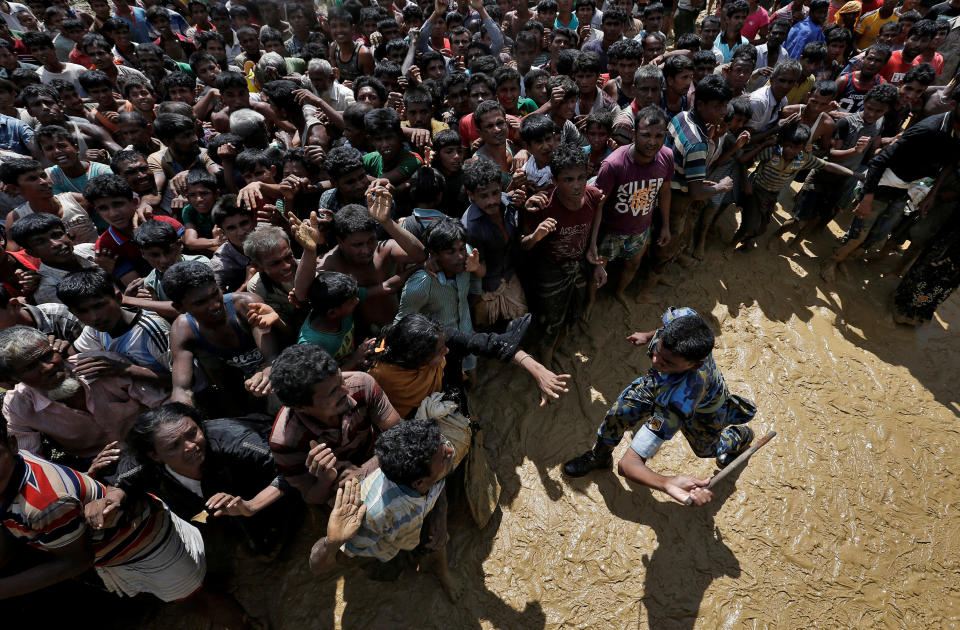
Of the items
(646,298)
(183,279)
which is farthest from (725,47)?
(183,279)

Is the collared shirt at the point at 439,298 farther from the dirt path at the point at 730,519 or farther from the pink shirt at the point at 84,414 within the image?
the pink shirt at the point at 84,414

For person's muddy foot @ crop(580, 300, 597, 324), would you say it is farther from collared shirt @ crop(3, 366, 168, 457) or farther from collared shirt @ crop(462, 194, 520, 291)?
collared shirt @ crop(3, 366, 168, 457)

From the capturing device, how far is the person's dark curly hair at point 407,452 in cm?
209

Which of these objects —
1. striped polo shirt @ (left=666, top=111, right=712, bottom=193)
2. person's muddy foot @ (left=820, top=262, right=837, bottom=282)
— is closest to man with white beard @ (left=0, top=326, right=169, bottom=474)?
striped polo shirt @ (left=666, top=111, right=712, bottom=193)

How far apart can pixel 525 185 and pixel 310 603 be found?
3503mm

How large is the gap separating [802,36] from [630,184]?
17.7 ft

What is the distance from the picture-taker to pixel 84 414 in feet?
8.69

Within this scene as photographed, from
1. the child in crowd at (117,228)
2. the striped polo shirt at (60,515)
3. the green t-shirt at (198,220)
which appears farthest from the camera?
the green t-shirt at (198,220)

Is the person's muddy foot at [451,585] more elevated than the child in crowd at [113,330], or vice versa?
the child in crowd at [113,330]

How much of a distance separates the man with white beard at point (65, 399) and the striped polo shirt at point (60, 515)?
0.31 metres

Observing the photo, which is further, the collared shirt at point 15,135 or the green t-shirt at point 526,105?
the green t-shirt at point 526,105

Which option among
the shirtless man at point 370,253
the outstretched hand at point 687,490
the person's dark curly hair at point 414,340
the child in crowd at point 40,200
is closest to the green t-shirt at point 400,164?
the shirtless man at point 370,253

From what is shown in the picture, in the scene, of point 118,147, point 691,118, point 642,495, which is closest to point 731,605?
point 642,495

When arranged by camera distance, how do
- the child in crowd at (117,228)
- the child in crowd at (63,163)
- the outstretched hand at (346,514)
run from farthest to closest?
1. the child in crowd at (63,163)
2. the child in crowd at (117,228)
3. the outstretched hand at (346,514)
